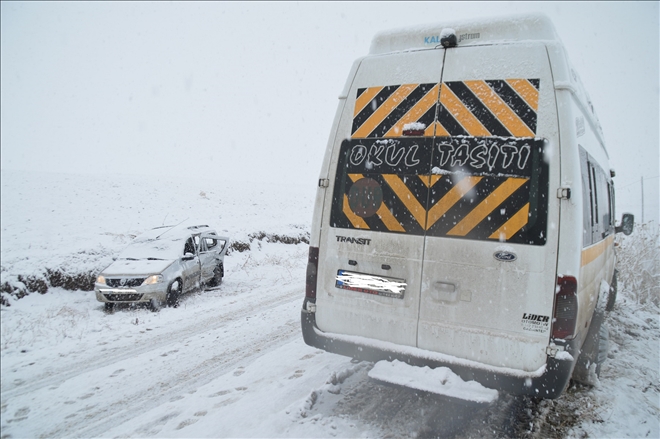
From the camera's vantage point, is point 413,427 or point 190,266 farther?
point 190,266

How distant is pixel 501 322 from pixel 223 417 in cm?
253

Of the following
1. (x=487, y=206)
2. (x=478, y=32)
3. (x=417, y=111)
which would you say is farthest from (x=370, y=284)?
(x=478, y=32)

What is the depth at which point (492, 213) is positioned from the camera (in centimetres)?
320

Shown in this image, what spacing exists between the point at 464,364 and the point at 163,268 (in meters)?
7.04

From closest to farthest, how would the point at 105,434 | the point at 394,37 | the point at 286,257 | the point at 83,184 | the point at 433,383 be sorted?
the point at 433,383 → the point at 105,434 → the point at 394,37 → the point at 286,257 → the point at 83,184

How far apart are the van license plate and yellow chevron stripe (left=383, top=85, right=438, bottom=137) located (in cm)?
131

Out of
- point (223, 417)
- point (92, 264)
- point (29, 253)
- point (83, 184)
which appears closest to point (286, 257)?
point (92, 264)

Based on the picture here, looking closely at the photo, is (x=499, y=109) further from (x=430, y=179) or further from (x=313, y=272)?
(x=313, y=272)

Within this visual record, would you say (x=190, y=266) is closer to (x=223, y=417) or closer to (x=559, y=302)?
(x=223, y=417)

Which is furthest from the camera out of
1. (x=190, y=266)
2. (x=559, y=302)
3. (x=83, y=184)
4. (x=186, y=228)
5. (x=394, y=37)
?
(x=83, y=184)

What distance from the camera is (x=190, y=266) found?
31.3ft

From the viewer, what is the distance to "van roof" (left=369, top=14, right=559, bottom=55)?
3.36m

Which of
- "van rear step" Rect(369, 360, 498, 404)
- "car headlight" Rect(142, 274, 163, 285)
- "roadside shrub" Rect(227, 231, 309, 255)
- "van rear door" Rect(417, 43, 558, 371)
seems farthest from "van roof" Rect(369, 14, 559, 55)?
"roadside shrub" Rect(227, 231, 309, 255)

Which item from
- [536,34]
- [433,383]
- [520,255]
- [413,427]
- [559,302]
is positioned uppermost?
[536,34]
